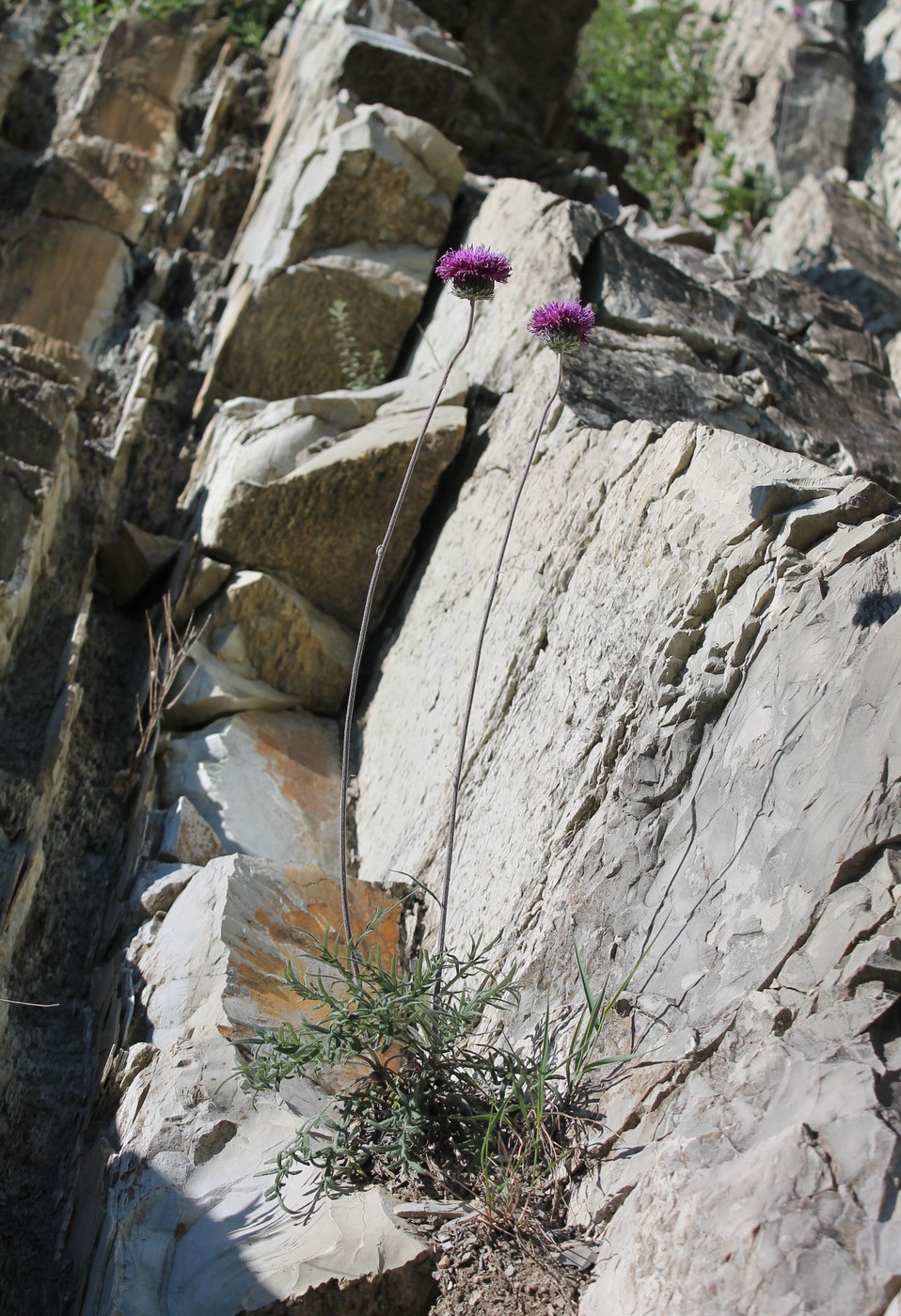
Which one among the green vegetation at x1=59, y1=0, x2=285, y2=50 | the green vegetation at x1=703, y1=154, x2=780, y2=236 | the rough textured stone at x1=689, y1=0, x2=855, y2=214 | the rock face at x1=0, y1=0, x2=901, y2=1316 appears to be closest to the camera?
the rock face at x1=0, y1=0, x2=901, y2=1316

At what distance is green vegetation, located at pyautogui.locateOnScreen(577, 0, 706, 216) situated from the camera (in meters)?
9.97

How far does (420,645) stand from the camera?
4.94m

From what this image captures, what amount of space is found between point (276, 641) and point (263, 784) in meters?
0.77

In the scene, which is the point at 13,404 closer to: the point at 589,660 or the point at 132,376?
the point at 132,376

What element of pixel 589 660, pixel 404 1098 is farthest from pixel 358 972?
pixel 589 660

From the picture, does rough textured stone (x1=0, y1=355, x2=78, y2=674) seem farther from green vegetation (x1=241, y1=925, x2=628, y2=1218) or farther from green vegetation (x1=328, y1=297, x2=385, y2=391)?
green vegetation (x1=241, y1=925, x2=628, y2=1218)

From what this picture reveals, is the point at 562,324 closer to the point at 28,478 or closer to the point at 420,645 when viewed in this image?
the point at 420,645

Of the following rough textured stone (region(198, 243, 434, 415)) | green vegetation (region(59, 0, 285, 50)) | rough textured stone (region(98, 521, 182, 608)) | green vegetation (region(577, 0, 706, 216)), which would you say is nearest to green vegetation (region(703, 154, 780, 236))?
green vegetation (region(577, 0, 706, 216))

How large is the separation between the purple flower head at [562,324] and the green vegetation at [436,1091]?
1.84 m

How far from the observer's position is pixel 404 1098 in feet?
9.66

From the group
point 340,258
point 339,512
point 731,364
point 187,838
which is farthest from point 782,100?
point 187,838

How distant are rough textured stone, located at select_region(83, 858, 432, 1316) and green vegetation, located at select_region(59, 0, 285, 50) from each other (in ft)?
25.6

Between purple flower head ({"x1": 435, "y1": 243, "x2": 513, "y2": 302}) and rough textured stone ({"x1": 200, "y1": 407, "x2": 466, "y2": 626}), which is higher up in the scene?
purple flower head ({"x1": 435, "y1": 243, "x2": 513, "y2": 302})

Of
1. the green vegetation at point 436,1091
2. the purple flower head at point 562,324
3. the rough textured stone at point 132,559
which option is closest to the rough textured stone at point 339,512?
the rough textured stone at point 132,559
